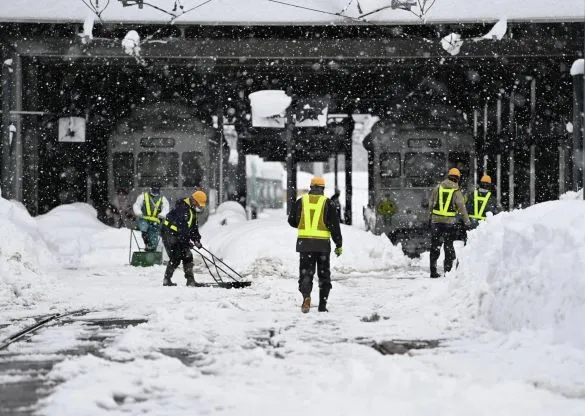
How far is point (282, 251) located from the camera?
14977 millimetres

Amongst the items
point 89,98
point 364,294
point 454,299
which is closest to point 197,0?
point 89,98

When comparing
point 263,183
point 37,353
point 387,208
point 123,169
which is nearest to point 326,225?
point 37,353

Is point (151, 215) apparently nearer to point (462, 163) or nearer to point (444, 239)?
point (444, 239)

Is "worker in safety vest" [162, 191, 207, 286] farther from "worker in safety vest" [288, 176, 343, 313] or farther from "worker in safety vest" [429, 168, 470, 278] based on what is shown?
"worker in safety vest" [429, 168, 470, 278]

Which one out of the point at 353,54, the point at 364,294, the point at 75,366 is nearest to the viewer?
the point at 75,366

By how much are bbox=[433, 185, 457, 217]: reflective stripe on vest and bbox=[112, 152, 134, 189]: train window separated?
11.6m

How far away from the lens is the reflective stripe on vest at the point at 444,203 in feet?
43.0

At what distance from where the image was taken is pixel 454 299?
9000 millimetres

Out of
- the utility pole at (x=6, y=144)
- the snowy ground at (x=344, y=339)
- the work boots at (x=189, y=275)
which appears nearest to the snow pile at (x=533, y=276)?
the snowy ground at (x=344, y=339)

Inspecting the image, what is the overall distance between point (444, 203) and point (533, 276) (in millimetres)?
6094

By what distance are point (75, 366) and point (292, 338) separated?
217 cm

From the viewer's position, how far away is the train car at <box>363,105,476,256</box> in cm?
2173

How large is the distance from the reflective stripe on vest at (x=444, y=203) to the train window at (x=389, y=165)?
29.4 feet

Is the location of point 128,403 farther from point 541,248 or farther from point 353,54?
point 353,54
